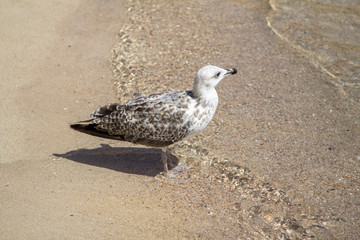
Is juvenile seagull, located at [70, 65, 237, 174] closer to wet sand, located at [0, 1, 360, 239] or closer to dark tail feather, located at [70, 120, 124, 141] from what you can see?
dark tail feather, located at [70, 120, 124, 141]

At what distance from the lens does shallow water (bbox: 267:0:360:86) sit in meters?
9.70

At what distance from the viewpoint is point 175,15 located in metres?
11.0

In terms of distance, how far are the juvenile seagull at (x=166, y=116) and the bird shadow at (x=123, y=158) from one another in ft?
1.95

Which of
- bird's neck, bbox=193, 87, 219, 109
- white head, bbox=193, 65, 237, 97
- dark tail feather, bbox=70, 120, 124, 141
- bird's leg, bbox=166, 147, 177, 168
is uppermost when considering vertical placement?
white head, bbox=193, 65, 237, 97

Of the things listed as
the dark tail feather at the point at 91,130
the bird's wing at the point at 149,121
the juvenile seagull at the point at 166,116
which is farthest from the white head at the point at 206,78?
the dark tail feather at the point at 91,130

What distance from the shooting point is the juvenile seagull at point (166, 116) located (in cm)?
625

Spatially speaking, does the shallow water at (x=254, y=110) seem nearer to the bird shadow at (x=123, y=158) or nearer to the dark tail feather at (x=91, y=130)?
the bird shadow at (x=123, y=158)

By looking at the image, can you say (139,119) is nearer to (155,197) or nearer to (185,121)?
(185,121)

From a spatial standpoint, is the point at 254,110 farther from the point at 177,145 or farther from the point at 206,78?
the point at 206,78

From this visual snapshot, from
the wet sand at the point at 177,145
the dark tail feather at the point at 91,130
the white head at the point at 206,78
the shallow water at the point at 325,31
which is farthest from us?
the shallow water at the point at 325,31

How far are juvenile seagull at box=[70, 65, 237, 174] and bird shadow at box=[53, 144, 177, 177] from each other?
0.59m

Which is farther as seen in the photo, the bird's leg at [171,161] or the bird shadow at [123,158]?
the bird's leg at [171,161]

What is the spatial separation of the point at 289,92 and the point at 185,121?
11.0ft

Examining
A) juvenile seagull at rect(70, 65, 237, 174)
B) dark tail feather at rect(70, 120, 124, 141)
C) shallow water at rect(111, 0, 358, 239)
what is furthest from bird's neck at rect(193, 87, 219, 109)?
dark tail feather at rect(70, 120, 124, 141)
